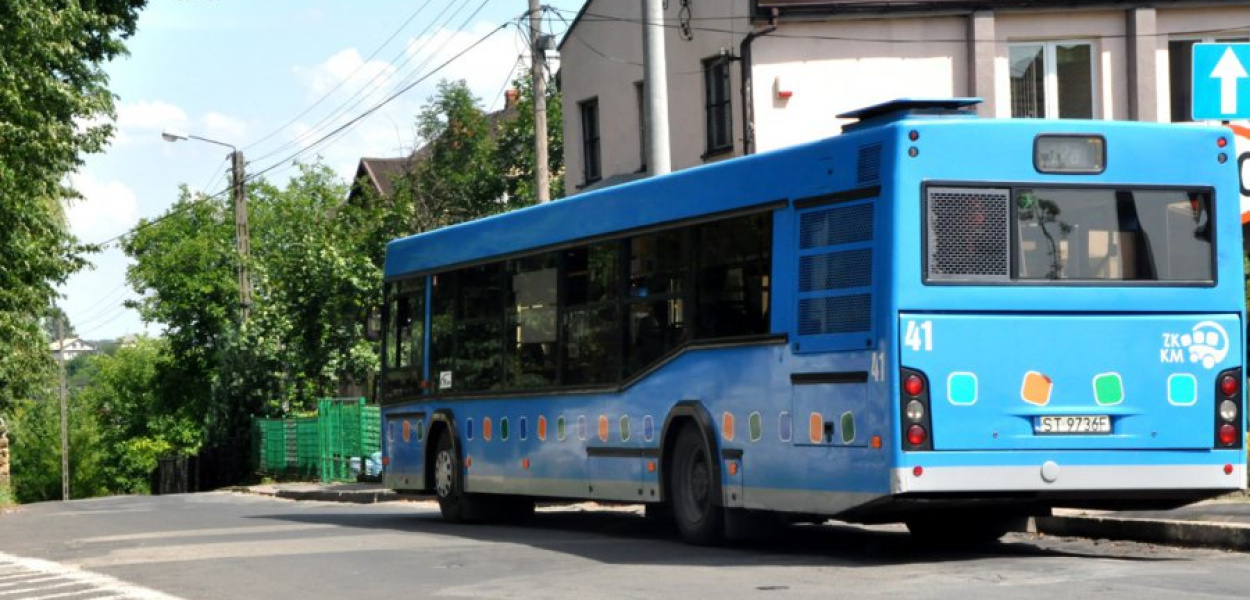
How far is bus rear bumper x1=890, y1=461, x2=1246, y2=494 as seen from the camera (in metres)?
12.0

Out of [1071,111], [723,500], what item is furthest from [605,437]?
[1071,111]

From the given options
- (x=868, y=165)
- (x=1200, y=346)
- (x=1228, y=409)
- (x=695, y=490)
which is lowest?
(x=695, y=490)

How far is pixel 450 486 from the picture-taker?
20.0m

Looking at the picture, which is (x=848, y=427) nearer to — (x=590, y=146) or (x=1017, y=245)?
(x=1017, y=245)

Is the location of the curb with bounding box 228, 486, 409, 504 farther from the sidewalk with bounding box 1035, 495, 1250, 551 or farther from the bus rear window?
the bus rear window

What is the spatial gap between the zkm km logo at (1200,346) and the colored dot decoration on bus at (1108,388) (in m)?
0.36

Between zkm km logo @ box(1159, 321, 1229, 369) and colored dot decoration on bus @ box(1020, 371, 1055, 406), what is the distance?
2.83 feet

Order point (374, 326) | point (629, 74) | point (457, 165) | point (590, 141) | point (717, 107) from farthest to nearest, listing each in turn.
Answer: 1. point (457, 165)
2. point (590, 141)
3. point (629, 74)
4. point (717, 107)
5. point (374, 326)

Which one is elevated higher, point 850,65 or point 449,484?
point 850,65

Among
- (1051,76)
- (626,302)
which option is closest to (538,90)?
(1051,76)

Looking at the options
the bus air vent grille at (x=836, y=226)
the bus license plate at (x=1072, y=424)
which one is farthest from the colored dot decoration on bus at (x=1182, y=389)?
the bus air vent grille at (x=836, y=226)

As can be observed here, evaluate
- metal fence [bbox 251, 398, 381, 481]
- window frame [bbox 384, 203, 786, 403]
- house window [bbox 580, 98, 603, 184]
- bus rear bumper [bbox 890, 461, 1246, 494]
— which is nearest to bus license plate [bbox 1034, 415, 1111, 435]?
bus rear bumper [bbox 890, 461, 1246, 494]

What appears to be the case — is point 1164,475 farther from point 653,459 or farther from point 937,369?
point 653,459

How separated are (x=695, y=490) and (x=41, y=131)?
49.4ft
